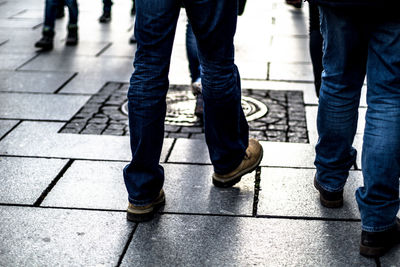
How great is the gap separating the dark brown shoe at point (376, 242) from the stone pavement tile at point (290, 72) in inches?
110

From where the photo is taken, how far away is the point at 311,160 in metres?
3.65

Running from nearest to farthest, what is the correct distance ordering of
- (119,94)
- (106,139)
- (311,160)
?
(311,160) < (106,139) < (119,94)

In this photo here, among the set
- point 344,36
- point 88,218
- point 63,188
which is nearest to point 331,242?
point 344,36

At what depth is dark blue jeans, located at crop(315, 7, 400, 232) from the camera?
2434 millimetres

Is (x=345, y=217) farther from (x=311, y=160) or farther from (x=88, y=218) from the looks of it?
(x=88, y=218)

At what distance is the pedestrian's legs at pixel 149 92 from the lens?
2.59 metres

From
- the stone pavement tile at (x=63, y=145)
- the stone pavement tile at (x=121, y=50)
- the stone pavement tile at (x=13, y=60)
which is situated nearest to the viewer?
the stone pavement tile at (x=63, y=145)

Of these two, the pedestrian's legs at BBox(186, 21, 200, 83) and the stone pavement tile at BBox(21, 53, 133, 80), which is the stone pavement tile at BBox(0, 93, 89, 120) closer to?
the stone pavement tile at BBox(21, 53, 133, 80)

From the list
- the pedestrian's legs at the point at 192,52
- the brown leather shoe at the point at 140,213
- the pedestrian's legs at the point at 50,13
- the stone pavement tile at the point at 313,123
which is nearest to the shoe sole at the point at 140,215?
the brown leather shoe at the point at 140,213

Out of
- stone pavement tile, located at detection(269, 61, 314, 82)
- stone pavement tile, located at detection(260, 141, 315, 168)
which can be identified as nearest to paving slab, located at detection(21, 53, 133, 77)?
stone pavement tile, located at detection(269, 61, 314, 82)

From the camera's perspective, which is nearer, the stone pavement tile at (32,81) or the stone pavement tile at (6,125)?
the stone pavement tile at (6,125)

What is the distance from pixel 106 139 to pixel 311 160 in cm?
128

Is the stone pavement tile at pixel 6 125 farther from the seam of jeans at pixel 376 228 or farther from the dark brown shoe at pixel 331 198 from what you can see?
the seam of jeans at pixel 376 228

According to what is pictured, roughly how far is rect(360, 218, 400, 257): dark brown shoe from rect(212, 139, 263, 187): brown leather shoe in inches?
31.8
